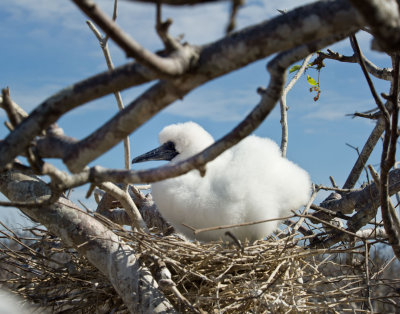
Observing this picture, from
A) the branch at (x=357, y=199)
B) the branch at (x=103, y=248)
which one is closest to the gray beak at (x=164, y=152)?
the branch at (x=357, y=199)

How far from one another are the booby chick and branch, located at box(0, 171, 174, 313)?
0.78 metres

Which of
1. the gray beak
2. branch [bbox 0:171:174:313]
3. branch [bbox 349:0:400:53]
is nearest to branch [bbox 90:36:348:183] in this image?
branch [bbox 349:0:400:53]

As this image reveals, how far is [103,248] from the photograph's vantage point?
2.68m

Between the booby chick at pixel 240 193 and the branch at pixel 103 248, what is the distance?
0.78m

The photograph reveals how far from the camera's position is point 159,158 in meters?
4.13

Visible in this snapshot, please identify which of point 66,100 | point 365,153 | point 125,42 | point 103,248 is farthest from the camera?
point 365,153

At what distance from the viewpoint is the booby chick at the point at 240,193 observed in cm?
331

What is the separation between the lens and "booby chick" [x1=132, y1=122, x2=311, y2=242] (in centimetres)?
331

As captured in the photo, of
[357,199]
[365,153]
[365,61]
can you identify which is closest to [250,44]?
[365,61]

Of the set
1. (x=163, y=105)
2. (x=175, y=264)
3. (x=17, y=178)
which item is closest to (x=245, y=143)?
(x=175, y=264)

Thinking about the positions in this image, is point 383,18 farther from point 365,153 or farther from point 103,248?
point 365,153

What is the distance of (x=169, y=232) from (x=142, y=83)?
9.43 ft

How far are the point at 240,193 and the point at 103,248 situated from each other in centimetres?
100

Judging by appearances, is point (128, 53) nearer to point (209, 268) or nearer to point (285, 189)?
point (209, 268)
